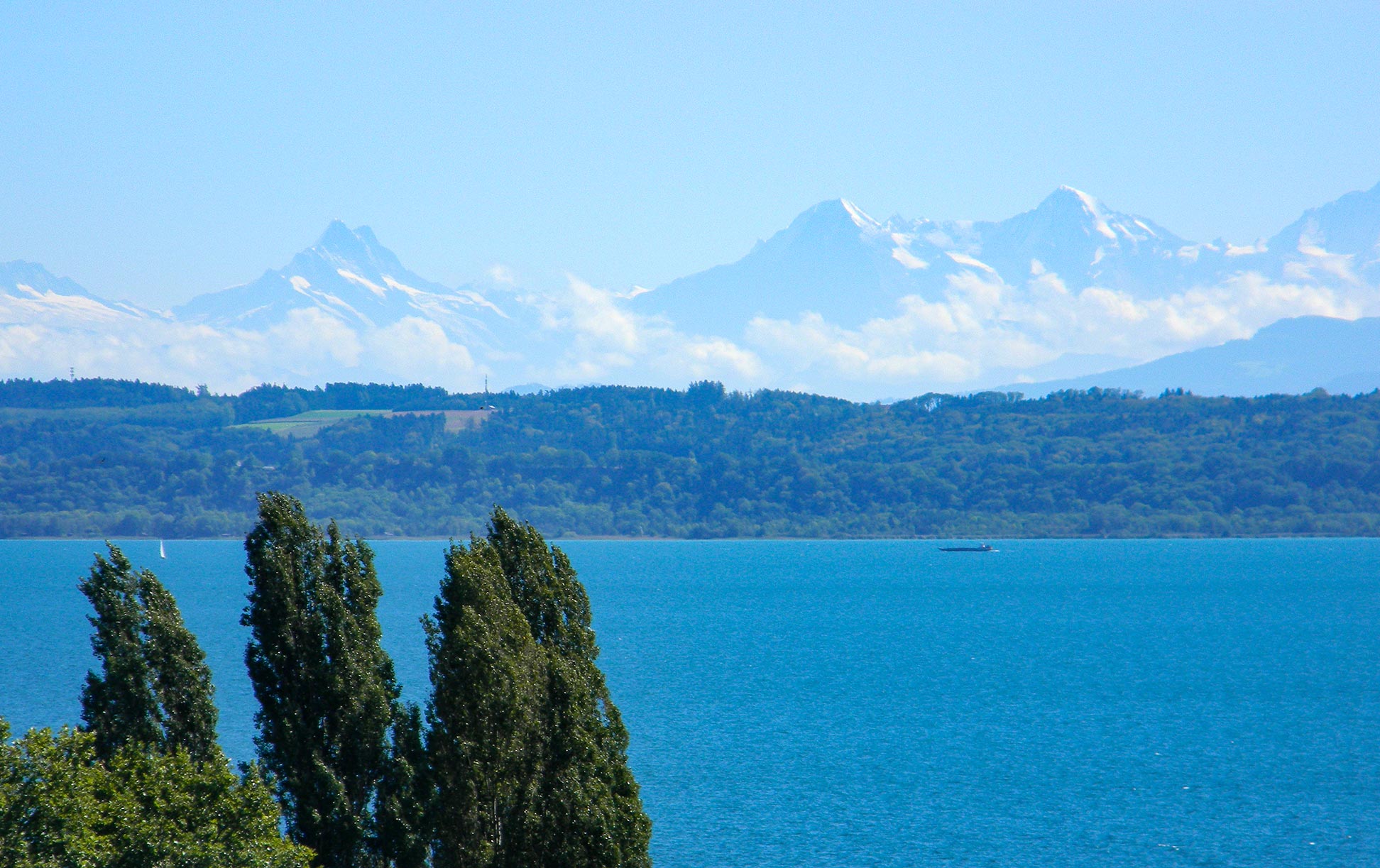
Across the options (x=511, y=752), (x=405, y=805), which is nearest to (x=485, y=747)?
(x=511, y=752)

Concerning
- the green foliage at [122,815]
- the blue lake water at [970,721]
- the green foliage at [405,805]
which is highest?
the green foliage at [122,815]

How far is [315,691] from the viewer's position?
2886cm

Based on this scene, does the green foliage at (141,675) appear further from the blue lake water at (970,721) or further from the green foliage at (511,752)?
the blue lake water at (970,721)

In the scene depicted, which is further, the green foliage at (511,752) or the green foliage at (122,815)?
the green foliage at (511,752)

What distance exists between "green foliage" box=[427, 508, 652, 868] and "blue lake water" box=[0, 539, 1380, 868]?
20615 millimetres

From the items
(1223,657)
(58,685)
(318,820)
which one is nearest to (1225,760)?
(1223,657)

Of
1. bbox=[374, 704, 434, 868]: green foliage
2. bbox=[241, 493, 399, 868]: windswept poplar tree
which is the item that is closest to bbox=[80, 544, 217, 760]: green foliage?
bbox=[241, 493, 399, 868]: windswept poplar tree

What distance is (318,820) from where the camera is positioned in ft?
92.3

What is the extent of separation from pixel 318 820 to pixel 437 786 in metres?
2.75

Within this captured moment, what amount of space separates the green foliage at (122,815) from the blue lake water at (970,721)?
91.7 feet

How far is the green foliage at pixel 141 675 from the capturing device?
2728 centimetres

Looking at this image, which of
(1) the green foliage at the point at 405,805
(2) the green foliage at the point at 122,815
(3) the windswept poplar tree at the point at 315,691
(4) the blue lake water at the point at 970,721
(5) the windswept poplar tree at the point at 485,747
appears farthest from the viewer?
(4) the blue lake water at the point at 970,721

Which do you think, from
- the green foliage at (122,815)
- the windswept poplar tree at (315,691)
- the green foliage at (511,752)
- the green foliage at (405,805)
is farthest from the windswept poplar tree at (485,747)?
the green foliage at (122,815)

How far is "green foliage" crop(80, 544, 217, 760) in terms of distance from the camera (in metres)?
27.3
